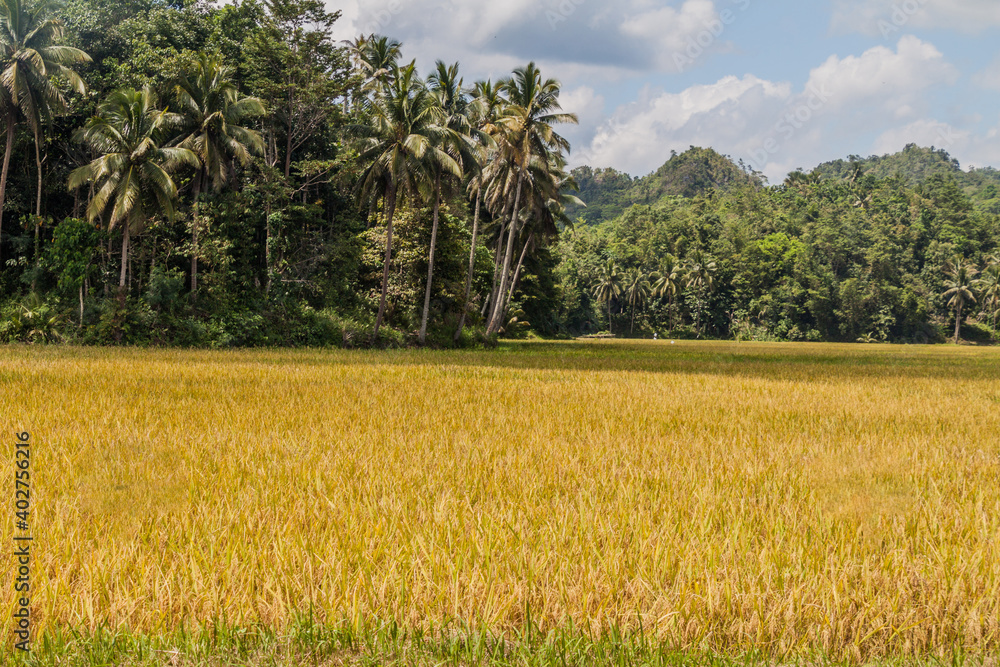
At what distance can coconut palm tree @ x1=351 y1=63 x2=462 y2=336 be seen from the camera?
28.5m

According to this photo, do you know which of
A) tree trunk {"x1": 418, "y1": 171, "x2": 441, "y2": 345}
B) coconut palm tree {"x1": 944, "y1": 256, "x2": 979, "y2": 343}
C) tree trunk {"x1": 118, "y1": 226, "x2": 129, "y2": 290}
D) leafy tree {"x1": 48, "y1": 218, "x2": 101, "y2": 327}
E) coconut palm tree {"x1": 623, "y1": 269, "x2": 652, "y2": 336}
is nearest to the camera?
tree trunk {"x1": 118, "y1": 226, "x2": 129, "y2": 290}

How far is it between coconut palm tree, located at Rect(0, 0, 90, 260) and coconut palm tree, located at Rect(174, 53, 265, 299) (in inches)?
144

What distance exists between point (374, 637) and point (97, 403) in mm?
7618

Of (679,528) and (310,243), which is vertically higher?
(310,243)

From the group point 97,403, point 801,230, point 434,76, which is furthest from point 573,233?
point 97,403

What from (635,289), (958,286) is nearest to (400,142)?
(635,289)

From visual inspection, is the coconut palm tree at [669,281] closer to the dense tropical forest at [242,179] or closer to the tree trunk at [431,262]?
the dense tropical forest at [242,179]

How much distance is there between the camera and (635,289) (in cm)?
9188

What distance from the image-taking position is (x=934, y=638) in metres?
2.62

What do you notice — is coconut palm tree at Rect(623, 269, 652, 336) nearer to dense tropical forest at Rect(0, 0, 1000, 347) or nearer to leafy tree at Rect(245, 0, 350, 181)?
dense tropical forest at Rect(0, 0, 1000, 347)

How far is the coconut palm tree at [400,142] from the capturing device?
93.4ft

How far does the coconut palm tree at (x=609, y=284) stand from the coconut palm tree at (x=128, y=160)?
70467 mm

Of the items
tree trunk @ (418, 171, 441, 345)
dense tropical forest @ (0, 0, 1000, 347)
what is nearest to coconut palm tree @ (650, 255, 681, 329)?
dense tropical forest @ (0, 0, 1000, 347)

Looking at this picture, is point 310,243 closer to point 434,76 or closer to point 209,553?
point 434,76
